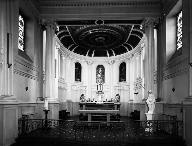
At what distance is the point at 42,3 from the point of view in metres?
13.7

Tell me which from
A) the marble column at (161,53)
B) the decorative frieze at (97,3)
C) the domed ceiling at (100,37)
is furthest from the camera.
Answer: the domed ceiling at (100,37)

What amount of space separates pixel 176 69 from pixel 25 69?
6.22m

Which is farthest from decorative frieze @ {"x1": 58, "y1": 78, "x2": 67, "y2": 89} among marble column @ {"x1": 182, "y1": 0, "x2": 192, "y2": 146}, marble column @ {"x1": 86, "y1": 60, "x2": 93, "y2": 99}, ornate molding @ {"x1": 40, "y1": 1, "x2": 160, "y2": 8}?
marble column @ {"x1": 182, "y1": 0, "x2": 192, "y2": 146}

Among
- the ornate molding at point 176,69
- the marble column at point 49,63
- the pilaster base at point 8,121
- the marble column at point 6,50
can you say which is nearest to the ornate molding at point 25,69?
the marble column at point 49,63

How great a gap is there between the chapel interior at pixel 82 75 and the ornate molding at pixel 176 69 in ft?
0.12

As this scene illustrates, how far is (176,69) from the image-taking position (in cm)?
1082

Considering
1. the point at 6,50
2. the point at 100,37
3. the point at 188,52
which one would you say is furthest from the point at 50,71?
the point at 100,37

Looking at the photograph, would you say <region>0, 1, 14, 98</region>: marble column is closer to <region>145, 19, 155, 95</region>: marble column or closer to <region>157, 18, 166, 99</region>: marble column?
<region>145, 19, 155, 95</region>: marble column

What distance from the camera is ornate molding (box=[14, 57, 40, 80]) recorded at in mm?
10578

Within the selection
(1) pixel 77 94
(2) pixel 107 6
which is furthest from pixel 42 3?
(1) pixel 77 94

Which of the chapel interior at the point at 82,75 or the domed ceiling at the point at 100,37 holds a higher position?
the domed ceiling at the point at 100,37

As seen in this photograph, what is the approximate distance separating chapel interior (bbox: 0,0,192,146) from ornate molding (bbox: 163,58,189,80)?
0.04m

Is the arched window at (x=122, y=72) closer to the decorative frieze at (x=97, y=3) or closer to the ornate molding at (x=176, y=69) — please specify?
the decorative frieze at (x=97, y=3)

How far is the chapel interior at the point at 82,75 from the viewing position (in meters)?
9.09
